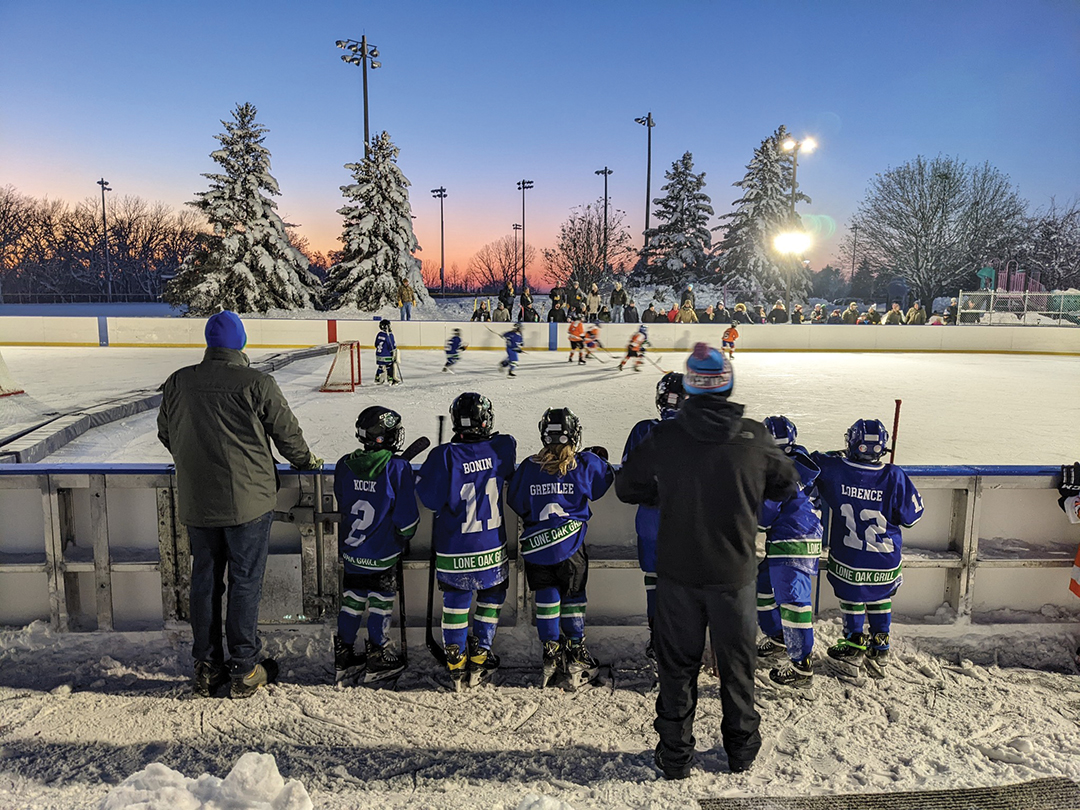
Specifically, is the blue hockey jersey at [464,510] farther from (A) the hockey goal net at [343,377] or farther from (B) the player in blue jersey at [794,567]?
(A) the hockey goal net at [343,377]

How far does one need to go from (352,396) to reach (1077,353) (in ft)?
64.2

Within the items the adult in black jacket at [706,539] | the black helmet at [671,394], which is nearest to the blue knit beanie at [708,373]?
the adult in black jacket at [706,539]

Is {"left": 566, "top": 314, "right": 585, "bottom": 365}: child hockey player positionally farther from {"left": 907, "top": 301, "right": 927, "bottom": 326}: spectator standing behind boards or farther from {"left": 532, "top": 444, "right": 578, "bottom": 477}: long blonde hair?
{"left": 532, "top": 444, "right": 578, "bottom": 477}: long blonde hair

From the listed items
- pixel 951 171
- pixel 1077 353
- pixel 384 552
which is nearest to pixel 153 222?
pixel 951 171

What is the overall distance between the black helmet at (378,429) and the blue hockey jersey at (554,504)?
627 mm

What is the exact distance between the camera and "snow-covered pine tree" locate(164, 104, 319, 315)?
30531 millimetres

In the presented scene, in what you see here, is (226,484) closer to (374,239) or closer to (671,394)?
(671,394)

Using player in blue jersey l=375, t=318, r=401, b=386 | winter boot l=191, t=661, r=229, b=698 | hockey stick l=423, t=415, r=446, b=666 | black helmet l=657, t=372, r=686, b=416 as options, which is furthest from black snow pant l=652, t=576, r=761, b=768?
player in blue jersey l=375, t=318, r=401, b=386

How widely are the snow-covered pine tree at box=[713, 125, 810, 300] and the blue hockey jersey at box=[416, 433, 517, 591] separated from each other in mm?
41890

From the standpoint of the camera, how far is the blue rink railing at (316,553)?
361 centimetres

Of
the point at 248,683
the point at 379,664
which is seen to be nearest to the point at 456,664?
the point at 379,664

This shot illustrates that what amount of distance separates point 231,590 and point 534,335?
618 inches

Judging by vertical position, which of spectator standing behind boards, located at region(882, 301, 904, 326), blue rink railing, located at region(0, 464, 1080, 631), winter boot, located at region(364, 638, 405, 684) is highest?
spectator standing behind boards, located at region(882, 301, 904, 326)

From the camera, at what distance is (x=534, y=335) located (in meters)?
18.7
